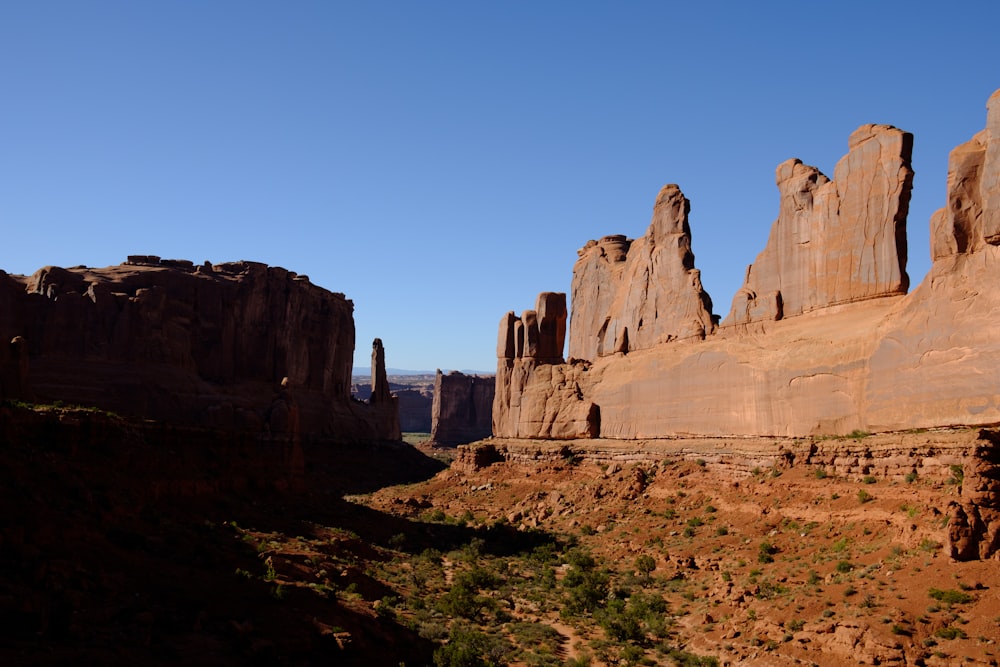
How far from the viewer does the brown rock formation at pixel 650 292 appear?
1694 inches

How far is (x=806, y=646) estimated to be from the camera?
21.0m

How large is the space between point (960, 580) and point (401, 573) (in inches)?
712

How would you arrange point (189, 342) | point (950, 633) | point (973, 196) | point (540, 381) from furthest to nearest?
point (189, 342) < point (540, 381) < point (973, 196) < point (950, 633)

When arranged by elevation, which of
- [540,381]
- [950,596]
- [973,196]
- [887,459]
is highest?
[973,196]

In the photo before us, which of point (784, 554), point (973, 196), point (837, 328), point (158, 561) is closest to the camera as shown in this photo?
point (158, 561)

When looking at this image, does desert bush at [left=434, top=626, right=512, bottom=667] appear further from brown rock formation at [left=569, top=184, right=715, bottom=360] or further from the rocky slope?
brown rock formation at [left=569, top=184, right=715, bottom=360]

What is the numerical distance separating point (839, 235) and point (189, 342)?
47.0 m

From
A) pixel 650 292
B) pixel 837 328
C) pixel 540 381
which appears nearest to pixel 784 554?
pixel 837 328

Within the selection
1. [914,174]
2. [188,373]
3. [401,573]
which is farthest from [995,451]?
[188,373]

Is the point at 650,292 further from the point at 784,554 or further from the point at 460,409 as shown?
the point at 460,409

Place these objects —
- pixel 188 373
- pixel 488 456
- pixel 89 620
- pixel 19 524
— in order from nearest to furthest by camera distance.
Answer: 1. pixel 89 620
2. pixel 19 524
3. pixel 488 456
4. pixel 188 373

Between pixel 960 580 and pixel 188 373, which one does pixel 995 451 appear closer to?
pixel 960 580

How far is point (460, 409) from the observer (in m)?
123

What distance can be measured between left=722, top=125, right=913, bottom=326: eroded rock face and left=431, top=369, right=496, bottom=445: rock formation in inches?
3379
